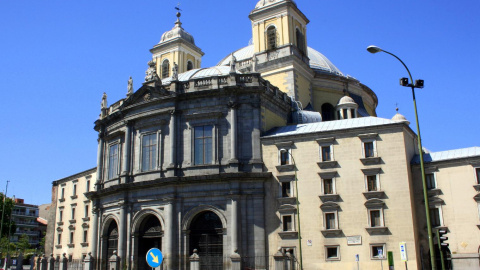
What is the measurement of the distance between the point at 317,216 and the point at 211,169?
931 cm

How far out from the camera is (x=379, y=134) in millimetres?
36406

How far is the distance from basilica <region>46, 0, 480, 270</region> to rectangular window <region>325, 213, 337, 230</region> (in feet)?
0.34

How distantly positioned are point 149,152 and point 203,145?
18.1 ft

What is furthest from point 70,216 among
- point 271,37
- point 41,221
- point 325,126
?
point 41,221

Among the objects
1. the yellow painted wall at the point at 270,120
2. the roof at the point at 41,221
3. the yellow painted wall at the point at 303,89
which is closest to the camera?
the yellow painted wall at the point at 270,120

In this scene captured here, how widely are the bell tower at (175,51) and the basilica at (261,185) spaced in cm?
1575

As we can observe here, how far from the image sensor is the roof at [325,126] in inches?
1486

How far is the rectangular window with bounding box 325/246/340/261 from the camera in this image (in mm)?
35281

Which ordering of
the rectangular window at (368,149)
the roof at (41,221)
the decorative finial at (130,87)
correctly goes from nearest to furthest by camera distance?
the rectangular window at (368,149)
the decorative finial at (130,87)
the roof at (41,221)

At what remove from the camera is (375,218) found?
3509 cm

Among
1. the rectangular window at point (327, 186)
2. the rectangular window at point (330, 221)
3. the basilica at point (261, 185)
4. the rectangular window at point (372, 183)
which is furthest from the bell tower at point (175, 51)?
the rectangular window at point (372, 183)

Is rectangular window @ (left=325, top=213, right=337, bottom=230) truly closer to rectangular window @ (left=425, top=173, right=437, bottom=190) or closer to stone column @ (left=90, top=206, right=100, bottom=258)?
rectangular window @ (left=425, top=173, right=437, bottom=190)

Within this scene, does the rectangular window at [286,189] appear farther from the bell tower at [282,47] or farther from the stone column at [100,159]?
the stone column at [100,159]

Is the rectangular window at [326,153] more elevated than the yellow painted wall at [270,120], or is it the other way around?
the yellow painted wall at [270,120]
